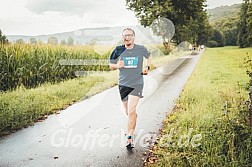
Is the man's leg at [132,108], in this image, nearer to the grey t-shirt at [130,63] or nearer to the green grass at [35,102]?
the grey t-shirt at [130,63]

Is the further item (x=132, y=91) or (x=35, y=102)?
(x=35, y=102)

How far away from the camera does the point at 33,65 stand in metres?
10.8

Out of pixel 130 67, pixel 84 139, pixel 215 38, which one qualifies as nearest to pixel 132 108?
pixel 130 67

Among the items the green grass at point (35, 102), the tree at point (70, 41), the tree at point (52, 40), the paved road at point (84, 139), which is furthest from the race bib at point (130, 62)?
the tree at point (70, 41)

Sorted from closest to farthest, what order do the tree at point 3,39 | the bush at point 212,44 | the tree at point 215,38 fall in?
1. the tree at point 3,39
2. the tree at point 215,38
3. the bush at point 212,44

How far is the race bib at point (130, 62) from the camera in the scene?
450 centimetres

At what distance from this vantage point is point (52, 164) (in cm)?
408

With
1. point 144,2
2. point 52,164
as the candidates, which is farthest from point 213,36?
point 52,164

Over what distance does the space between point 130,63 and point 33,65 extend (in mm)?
7204

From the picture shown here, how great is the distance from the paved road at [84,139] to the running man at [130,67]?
0.46 metres

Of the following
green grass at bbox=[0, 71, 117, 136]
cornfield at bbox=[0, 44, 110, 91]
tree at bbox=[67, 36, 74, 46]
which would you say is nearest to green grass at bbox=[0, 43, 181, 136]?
green grass at bbox=[0, 71, 117, 136]

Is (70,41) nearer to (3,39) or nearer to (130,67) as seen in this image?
(3,39)

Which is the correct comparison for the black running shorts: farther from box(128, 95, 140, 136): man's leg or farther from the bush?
the bush

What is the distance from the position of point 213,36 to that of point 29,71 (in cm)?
9055
